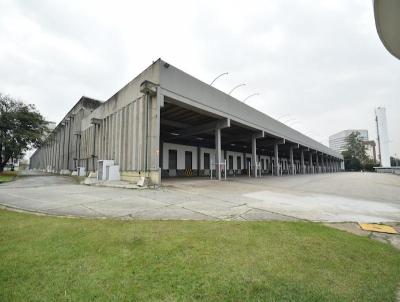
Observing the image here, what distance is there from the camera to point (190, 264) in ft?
8.77

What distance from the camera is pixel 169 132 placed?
22.9 metres

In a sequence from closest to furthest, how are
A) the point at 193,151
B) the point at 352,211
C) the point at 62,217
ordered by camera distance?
the point at 62,217, the point at 352,211, the point at 193,151

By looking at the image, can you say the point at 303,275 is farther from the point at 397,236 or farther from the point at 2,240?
the point at 2,240

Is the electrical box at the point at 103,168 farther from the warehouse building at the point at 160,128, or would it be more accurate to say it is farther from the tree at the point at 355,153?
the tree at the point at 355,153

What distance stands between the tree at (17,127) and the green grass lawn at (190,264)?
2974cm

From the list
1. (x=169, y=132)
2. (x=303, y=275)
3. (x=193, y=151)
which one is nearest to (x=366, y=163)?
(x=193, y=151)

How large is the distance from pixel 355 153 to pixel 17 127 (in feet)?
336

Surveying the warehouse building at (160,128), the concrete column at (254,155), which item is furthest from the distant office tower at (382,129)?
Result: the concrete column at (254,155)

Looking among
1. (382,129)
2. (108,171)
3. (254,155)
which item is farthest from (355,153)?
(108,171)

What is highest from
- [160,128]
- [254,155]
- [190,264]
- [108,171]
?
[160,128]

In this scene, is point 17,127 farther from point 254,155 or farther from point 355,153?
point 355,153

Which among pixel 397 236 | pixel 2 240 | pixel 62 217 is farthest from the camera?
pixel 62 217

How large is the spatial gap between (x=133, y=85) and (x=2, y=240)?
12.4 meters

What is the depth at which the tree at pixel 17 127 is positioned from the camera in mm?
25828
